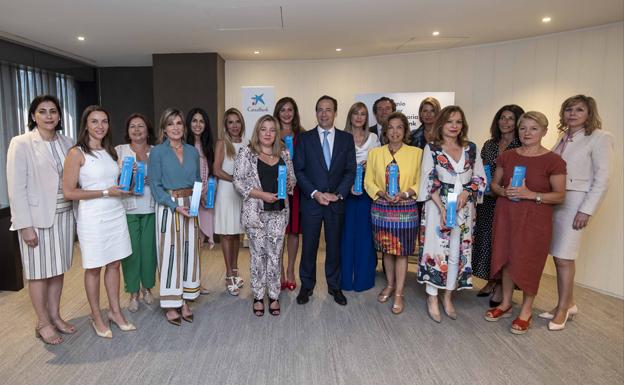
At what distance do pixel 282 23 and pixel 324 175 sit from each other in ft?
6.48

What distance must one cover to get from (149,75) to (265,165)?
4.75m

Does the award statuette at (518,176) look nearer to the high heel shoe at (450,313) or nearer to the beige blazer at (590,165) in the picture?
the beige blazer at (590,165)

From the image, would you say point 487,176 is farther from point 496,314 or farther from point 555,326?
point 555,326

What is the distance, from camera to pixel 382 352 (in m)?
2.62

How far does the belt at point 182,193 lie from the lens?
2797 millimetres

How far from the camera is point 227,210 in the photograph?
3.52 m

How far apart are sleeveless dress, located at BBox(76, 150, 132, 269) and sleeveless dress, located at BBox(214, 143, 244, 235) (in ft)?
3.28

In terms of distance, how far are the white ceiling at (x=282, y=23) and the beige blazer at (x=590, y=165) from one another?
1.39 metres

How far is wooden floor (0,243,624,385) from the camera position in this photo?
2.35m

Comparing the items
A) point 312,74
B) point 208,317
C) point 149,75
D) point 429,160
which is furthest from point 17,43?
point 429,160

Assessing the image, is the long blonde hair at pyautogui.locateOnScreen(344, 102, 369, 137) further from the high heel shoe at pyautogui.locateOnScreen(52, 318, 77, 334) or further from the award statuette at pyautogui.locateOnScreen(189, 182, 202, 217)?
the high heel shoe at pyautogui.locateOnScreen(52, 318, 77, 334)

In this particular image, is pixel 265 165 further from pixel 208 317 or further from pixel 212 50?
pixel 212 50

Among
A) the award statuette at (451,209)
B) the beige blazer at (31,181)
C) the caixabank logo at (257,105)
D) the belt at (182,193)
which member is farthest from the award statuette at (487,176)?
the beige blazer at (31,181)

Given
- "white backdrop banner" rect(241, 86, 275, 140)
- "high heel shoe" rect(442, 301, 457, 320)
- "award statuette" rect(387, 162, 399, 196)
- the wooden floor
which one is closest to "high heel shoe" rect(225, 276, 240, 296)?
the wooden floor
